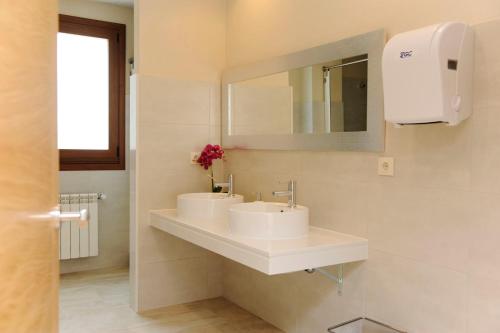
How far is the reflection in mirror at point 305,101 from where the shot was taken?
2.48m

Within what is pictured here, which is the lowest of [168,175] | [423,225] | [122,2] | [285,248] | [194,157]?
[285,248]

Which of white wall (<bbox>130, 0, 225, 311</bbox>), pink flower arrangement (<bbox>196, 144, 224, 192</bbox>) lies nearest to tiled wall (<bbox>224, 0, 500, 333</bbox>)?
pink flower arrangement (<bbox>196, 144, 224, 192</bbox>)

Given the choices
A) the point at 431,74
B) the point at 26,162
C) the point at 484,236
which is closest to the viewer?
the point at 26,162

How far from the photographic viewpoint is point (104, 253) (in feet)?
14.7

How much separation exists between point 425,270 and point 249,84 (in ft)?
5.94

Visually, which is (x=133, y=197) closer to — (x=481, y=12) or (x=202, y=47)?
(x=202, y=47)

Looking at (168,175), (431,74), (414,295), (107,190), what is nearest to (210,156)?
(168,175)

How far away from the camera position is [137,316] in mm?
→ 3264

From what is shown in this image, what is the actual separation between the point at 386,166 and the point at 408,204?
219 mm

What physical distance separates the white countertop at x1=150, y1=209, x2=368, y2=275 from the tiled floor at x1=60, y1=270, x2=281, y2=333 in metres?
0.72

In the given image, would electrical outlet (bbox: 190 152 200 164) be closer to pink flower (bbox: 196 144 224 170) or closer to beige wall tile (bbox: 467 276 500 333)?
pink flower (bbox: 196 144 224 170)

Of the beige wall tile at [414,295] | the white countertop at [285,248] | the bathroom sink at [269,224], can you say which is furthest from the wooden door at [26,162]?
the beige wall tile at [414,295]

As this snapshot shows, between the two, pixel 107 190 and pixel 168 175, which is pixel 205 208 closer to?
pixel 168 175

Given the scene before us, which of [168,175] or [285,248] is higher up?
[168,175]
